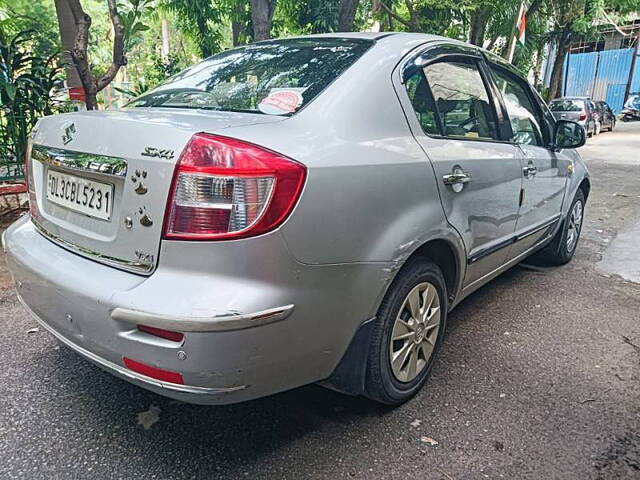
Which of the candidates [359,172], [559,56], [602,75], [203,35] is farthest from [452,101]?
[602,75]

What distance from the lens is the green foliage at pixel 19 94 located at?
5.12m

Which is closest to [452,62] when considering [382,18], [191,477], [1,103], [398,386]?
[398,386]

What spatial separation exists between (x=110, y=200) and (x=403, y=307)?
1.23m

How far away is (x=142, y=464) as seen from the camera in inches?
74.9

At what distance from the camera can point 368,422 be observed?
218 cm

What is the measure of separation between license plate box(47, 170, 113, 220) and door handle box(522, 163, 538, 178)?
2319 millimetres

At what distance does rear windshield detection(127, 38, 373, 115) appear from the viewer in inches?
79.5

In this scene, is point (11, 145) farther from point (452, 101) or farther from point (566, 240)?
point (566, 240)

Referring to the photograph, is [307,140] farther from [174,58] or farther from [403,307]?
[174,58]

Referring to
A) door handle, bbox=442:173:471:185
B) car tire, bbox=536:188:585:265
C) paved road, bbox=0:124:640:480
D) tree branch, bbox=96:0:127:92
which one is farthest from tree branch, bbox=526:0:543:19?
door handle, bbox=442:173:471:185

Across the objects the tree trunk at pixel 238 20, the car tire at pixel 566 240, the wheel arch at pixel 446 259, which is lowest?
the car tire at pixel 566 240

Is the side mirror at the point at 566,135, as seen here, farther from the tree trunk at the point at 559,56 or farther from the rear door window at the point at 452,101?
the tree trunk at the point at 559,56

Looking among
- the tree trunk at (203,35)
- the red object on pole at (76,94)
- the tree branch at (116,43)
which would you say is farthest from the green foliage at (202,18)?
the tree branch at (116,43)

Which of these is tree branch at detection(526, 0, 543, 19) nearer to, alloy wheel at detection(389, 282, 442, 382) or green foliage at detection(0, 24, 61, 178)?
green foliage at detection(0, 24, 61, 178)
